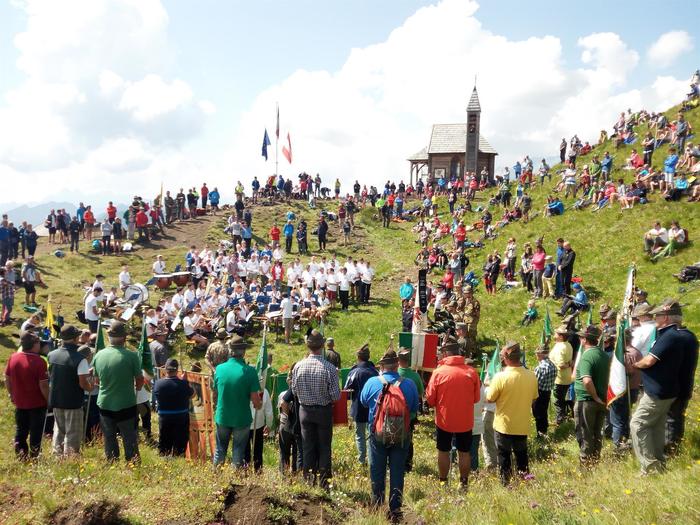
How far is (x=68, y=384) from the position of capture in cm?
736

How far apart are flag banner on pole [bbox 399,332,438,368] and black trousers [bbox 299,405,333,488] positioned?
5540mm

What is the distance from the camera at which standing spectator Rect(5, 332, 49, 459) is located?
24.4ft

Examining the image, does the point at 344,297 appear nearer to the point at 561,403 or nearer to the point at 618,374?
the point at 561,403

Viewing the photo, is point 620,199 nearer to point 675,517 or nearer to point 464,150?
point 675,517

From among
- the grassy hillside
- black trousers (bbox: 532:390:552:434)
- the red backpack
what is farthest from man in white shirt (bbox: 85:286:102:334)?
black trousers (bbox: 532:390:552:434)

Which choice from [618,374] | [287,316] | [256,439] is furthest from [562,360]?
[287,316]

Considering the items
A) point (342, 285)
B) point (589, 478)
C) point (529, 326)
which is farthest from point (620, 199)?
point (589, 478)

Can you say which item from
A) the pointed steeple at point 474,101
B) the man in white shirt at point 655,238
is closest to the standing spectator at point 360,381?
the man in white shirt at point 655,238

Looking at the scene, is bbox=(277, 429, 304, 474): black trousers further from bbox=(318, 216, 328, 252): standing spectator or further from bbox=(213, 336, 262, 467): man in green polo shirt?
bbox=(318, 216, 328, 252): standing spectator

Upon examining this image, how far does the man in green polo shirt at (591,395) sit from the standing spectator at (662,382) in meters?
0.98

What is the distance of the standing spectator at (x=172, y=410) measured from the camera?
7840 millimetres

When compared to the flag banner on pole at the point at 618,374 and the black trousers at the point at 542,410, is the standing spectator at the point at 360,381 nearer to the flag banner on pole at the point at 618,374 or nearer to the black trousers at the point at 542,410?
the flag banner on pole at the point at 618,374

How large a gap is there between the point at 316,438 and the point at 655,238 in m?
16.5

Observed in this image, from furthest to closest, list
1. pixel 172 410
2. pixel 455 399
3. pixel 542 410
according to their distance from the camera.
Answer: pixel 542 410 → pixel 172 410 → pixel 455 399
